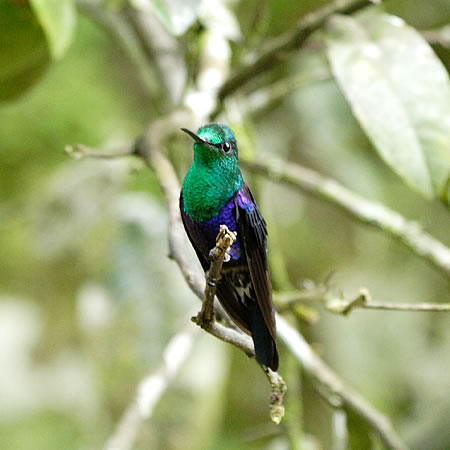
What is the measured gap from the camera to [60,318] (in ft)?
10.2

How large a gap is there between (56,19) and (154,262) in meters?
0.95

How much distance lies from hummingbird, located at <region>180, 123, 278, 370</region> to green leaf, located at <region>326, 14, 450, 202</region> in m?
0.41

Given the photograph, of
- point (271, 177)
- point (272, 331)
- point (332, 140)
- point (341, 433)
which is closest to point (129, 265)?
point (271, 177)

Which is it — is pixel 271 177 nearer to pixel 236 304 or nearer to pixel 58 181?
pixel 236 304

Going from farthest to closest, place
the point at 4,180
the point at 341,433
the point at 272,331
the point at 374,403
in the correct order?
1. the point at 4,180
2. the point at 374,403
3. the point at 341,433
4. the point at 272,331

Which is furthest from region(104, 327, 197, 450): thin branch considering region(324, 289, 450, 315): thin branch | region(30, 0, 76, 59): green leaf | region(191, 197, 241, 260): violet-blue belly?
region(30, 0, 76, 59): green leaf

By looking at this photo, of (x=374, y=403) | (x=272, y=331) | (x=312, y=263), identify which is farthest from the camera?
(x=312, y=263)

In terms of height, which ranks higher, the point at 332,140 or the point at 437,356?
the point at 332,140

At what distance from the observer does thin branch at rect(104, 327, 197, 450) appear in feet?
4.88

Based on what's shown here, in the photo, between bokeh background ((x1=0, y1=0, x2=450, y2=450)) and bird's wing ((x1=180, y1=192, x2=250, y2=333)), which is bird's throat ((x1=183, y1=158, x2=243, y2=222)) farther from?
bokeh background ((x1=0, y1=0, x2=450, y2=450))

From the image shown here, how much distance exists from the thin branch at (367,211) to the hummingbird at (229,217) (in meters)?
0.71

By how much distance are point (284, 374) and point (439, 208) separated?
150cm

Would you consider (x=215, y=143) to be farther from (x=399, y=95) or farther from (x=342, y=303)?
(x=399, y=95)

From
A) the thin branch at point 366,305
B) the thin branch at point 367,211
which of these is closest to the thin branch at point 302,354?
the thin branch at point 366,305
